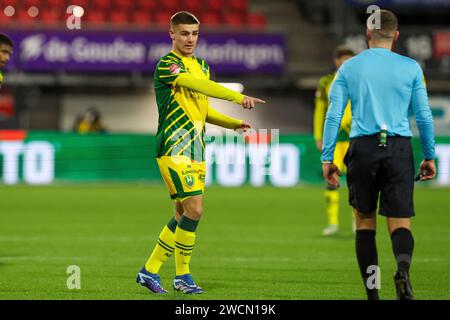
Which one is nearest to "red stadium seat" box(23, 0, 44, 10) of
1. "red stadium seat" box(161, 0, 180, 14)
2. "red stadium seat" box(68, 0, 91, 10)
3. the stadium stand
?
the stadium stand

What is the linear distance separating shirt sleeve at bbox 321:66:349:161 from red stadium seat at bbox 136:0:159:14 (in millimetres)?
20594

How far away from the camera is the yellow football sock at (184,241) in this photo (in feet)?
24.7

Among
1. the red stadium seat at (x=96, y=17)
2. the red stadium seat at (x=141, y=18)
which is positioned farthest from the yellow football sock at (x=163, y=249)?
the red stadium seat at (x=141, y=18)

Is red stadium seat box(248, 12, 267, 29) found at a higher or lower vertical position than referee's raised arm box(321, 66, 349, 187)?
higher

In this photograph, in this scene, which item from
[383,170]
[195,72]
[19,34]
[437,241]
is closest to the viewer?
[383,170]

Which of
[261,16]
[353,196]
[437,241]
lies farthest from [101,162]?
[353,196]

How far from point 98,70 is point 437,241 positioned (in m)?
15.0

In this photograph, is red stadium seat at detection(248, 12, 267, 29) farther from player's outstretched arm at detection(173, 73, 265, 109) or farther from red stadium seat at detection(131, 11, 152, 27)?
player's outstretched arm at detection(173, 73, 265, 109)

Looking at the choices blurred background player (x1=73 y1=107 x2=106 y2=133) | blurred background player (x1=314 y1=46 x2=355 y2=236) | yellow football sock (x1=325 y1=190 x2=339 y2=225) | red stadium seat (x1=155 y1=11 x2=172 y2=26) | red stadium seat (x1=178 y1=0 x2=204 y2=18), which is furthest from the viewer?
red stadium seat (x1=178 y1=0 x2=204 y2=18)

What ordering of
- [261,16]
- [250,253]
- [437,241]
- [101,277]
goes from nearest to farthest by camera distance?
1. [101,277]
2. [250,253]
3. [437,241]
4. [261,16]

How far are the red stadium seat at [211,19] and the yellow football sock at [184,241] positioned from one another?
19.0 meters

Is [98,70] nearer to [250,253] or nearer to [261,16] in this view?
[261,16]

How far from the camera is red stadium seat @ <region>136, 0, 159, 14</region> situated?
2684cm
